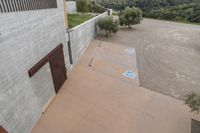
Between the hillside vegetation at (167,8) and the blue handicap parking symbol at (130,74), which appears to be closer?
the blue handicap parking symbol at (130,74)

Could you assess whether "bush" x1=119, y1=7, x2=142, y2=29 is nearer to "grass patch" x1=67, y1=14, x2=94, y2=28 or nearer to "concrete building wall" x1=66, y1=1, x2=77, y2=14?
"grass patch" x1=67, y1=14, x2=94, y2=28

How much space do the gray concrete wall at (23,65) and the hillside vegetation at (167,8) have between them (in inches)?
896

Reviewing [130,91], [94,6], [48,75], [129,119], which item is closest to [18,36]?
[48,75]

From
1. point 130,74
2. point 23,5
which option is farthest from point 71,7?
point 23,5

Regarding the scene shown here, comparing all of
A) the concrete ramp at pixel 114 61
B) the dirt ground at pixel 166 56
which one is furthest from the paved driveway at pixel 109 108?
the dirt ground at pixel 166 56

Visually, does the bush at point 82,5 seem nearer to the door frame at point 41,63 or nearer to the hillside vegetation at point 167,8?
the door frame at point 41,63

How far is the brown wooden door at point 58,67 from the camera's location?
6.33 metres

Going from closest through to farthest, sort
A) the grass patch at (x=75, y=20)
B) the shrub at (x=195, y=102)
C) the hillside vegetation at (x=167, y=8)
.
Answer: the shrub at (x=195, y=102), the grass patch at (x=75, y=20), the hillside vegetation at (x=167, y=8)

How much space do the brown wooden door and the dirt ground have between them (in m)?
4.17

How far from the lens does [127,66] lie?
9500 millimetres

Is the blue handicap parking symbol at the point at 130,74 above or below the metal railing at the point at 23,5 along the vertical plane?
below

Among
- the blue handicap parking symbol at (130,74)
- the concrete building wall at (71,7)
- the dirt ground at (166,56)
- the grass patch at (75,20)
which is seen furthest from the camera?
Result: the concrete building wall at (71,7)

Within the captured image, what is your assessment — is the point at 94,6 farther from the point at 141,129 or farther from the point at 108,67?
the point at 141,129

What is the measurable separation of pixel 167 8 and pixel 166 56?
2105 cm
